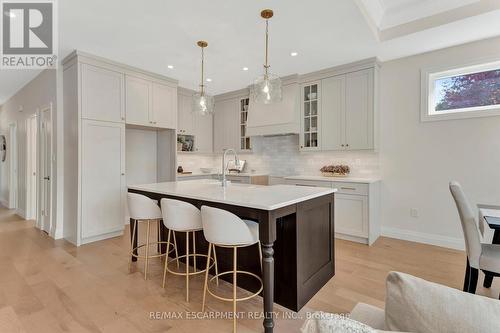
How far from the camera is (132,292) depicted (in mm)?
2373

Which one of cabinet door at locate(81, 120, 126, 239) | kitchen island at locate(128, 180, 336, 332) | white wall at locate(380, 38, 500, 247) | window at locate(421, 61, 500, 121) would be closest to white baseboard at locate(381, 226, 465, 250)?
white wall at locate(380, 38, 500, 247)

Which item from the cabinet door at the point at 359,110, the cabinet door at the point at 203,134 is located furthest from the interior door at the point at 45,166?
the cabinet door at the point at 359,110

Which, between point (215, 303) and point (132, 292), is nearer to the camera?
point (215, 303)

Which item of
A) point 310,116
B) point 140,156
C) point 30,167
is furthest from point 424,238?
point 30,167

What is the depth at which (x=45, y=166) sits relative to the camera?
4293 mm

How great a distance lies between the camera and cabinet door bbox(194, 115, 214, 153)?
577 centimetres

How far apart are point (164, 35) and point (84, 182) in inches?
92.5

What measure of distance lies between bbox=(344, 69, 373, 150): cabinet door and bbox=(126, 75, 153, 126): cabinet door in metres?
3.37

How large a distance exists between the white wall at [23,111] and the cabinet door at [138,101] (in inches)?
43.6

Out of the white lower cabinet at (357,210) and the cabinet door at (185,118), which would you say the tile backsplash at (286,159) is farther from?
the cabinet door at (185,118)

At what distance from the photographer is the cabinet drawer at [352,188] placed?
3.60m

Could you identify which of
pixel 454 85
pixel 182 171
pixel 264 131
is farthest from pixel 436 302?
pixel 182 171

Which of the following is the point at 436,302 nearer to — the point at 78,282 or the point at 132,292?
the point at 132,292

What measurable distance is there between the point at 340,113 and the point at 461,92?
5.19ft
